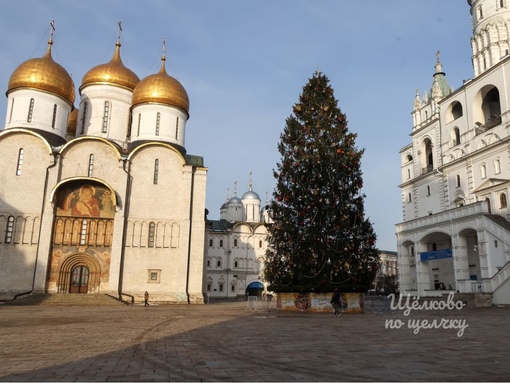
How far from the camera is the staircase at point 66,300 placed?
2671cm

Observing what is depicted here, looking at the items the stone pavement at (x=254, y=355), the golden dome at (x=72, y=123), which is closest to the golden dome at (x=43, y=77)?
the golden dome at (x=72, y=123)

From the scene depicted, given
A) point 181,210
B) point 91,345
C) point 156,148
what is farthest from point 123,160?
point 91,345

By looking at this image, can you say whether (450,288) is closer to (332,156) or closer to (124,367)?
(332,156)

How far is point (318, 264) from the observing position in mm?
19297

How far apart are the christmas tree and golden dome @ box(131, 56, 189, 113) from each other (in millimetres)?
17514

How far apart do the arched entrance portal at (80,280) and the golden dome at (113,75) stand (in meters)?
17.1

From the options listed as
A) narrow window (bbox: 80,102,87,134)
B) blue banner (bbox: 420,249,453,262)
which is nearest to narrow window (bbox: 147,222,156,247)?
narrow window (bbox: 80,102,87,134)

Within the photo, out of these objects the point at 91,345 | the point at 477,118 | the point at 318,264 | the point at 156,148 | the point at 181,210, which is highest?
the point at 477,118

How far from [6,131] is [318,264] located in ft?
81.4

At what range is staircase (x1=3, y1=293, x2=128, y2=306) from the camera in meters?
26.7

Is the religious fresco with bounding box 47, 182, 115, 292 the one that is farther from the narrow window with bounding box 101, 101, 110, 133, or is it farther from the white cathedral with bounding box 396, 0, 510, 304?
the white cathedral with bounding box 396, 0, 510, 304

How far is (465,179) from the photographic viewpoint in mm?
33844

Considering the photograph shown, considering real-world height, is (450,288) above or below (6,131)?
below

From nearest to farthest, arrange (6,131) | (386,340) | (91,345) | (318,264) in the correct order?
(91,345), (386,340), (318,264), (6,131)
